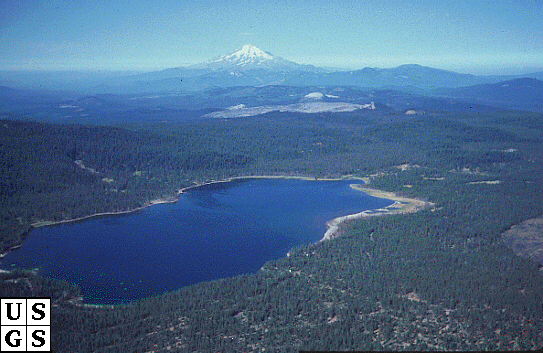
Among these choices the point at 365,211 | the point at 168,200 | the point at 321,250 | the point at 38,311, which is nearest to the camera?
the point at 38,311

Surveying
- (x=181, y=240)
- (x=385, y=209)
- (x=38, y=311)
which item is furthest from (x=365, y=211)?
(x=38, y=311)

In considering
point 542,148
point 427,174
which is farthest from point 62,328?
point 542,148

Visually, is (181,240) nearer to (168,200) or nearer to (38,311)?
(168,200)

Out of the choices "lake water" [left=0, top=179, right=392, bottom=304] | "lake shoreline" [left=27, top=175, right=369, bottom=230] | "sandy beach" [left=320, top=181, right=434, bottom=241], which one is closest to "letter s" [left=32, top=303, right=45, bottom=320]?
"lake water" [left=0, top=179, right=392, bottom=304]

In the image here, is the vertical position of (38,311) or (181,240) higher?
Answer: (38,311)

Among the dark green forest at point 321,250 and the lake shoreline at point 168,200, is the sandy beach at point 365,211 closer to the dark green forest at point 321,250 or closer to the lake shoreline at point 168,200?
the lake shoreline at point 168,200

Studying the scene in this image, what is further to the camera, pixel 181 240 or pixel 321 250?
pixel 181 240

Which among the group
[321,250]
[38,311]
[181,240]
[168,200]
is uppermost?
[38,311]

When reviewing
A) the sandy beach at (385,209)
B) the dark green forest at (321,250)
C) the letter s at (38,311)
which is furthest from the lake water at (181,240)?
the letter s at (38,311)

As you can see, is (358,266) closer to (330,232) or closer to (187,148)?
(330,232)
